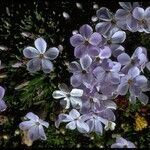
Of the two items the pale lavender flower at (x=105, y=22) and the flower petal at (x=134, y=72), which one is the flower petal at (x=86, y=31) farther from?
the flower petal at (x=134, y=72)

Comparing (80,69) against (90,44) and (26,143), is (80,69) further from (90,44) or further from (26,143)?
(26,143)

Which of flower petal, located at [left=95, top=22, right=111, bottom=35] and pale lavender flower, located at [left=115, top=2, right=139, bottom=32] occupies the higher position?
pale lavender flower, located at [left=115, top=2, right=139, bottom=32]

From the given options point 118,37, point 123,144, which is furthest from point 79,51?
point 123,144

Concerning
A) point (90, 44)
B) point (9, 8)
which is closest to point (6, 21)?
point (9, 8)

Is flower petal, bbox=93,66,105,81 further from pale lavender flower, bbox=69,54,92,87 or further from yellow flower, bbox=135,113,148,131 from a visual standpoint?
yellow flower, bbox=135,113,148,131

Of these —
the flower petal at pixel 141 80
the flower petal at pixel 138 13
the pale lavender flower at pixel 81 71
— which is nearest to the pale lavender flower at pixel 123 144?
the flower petal at pixel 141 80

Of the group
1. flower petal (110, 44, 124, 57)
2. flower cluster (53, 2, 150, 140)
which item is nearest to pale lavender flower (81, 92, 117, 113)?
flower cluster (53, 2, 150, 140)
